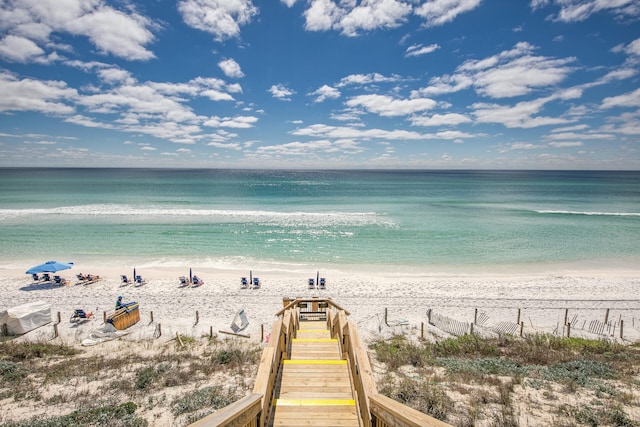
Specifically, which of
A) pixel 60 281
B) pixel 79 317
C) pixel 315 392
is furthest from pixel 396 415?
pixel 60 281

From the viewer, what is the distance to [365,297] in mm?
20141

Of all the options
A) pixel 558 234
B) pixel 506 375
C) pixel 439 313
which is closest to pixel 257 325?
pixel 439 313

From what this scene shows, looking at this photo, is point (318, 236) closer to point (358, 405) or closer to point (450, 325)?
point (450, 325)

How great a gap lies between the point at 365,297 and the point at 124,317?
13.4 meters

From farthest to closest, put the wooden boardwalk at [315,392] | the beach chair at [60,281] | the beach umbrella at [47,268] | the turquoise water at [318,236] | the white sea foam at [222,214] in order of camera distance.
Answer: the white sea foam at [222,214] → the turquoise water at [318,236] → the beach chair at [60,281] → the beach umbrella at [47,268] → the wooden boardwalk at [315,392]

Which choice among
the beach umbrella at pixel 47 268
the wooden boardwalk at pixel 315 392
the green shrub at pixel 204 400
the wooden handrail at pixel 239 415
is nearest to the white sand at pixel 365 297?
the beach umbrella at pixel 47 268

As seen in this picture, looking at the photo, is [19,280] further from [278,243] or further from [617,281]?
[617,281]

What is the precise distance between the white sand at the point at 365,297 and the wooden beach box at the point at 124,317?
0.45 metres

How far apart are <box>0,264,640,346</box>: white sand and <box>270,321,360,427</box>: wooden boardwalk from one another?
30.4 feet

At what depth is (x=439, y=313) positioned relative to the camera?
17688mm

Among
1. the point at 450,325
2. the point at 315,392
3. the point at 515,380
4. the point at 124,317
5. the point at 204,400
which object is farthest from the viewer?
the point at 124,317

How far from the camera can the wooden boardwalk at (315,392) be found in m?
4.48

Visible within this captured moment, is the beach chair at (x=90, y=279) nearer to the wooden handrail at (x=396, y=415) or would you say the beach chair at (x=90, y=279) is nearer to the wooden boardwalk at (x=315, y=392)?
the wooden boardwalk at (x=315, y=392)

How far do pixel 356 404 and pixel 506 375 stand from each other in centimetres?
677
